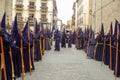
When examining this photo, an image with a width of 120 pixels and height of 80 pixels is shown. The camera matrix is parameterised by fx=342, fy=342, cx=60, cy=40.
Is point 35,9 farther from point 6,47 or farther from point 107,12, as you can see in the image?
point 6,47

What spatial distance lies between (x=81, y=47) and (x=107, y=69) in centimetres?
1808

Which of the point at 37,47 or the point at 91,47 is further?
the point at 91,47

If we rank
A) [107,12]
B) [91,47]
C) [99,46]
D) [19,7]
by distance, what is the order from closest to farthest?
[99,46] < [91,47] < [107,12] < [19,7]

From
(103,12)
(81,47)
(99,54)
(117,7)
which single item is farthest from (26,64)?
(81,47)

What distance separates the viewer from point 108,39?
18.5 meters

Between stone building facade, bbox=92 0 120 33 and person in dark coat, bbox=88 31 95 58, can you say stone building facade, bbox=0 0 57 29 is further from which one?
person in dark coat, bbox=88 31 95 58

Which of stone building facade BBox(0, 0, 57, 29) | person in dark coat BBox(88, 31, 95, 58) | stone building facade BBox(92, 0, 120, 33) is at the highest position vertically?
stone building facade BBox(0, 0, 57, 29)

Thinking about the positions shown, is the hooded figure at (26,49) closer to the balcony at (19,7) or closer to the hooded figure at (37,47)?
the hooded figure at (37,47)

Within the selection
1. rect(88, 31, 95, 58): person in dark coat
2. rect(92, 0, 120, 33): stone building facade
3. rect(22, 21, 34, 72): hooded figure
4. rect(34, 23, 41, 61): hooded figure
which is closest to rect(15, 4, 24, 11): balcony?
rect(92, 0, 120, 33): stone building facade

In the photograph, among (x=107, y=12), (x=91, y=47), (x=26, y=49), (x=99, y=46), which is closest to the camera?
(x=26, y=49)

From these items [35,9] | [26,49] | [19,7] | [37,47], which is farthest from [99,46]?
[19,7]

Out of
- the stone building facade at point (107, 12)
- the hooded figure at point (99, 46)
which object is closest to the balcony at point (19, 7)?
the stone building facade at point (107, 12)

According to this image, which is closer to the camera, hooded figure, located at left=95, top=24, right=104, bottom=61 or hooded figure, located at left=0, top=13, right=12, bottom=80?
hooded figure, located at left=0, top=13, right=12, bottom=80

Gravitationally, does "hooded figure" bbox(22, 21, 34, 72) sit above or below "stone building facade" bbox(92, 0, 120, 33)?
below
